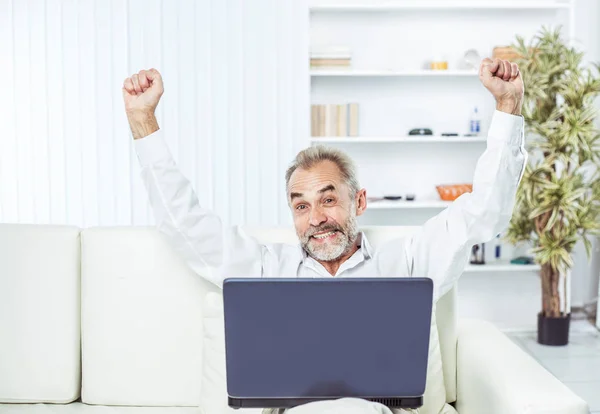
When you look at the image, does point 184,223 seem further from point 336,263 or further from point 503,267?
point 503,267

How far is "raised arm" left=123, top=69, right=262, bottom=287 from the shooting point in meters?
1.92

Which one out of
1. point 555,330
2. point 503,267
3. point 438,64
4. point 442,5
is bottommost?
point 555,330

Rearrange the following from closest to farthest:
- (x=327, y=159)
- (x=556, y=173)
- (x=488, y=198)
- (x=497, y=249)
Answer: (x=488, y=198) < (x=327, y=159) < (x=556, y=173) < (x=497, y=249)

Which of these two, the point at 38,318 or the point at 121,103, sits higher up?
the point at 121,103

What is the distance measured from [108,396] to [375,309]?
99 cm

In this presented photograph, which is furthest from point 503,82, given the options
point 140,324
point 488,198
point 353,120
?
point 353,120

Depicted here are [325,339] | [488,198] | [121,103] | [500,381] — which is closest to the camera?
[325,339]

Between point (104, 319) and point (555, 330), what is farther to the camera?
point (555, 330)

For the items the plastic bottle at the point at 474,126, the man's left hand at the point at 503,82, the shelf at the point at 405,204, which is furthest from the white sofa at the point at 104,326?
the plastic bottle at the point at 474,126

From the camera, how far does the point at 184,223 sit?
1.97 metres

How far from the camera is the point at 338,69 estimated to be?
4398 millimetres

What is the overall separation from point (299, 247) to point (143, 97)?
1.92 feet

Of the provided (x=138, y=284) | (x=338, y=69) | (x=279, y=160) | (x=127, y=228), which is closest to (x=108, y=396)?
(x=138, y=284)

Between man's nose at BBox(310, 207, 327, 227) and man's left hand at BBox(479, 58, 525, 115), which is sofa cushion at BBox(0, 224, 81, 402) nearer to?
man's nose at BBox(310, 207, 327, 227)
